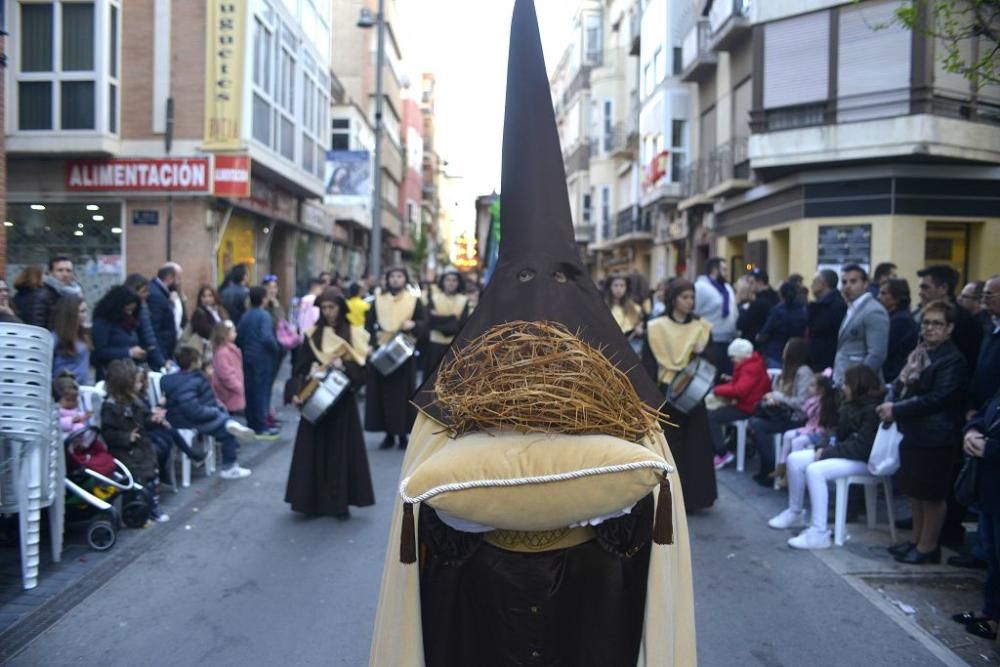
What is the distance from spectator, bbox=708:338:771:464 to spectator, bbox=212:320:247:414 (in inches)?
218

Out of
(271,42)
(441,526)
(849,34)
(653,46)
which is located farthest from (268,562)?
(653,46)

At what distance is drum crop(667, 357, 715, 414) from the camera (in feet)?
23.2

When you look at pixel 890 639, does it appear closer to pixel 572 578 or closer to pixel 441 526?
pixel 572 578

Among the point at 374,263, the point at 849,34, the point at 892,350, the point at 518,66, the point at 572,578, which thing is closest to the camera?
the point at 572,578

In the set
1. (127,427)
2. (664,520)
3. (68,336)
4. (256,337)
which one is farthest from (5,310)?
(664,520)

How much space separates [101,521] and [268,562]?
1266 millimetres

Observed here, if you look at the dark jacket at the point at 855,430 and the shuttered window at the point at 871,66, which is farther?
the shuttered window at the point at 871,66

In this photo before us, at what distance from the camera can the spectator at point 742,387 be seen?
30.7 feet

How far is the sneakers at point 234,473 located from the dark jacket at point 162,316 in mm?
2072

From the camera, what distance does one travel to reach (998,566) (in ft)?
Answer: 16.2

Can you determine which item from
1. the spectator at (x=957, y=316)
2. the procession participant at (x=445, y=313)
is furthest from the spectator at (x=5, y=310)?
the spectator at (x=957, y=316)

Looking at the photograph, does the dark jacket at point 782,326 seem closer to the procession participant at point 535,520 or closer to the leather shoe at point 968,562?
the leather shoe at point 968,562

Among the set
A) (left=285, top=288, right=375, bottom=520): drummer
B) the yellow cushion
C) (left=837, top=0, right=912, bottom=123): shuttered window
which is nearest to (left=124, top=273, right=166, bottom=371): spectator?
(left=285, top=288, right=375, bottom=520): drummer

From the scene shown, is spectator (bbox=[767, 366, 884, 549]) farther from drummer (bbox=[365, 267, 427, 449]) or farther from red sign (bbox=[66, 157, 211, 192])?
red sign (bbox=[66, 157, 211, 192])
